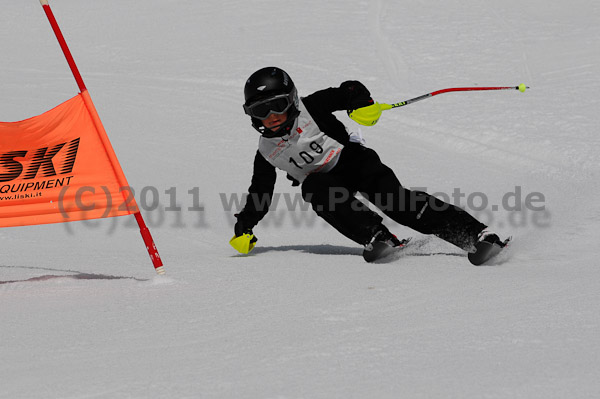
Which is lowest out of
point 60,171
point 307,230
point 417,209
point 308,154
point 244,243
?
point 307,230

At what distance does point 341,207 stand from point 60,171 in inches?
58.8

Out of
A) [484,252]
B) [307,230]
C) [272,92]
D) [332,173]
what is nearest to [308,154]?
[332,173]

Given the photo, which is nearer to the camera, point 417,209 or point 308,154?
point 417,209

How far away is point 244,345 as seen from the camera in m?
2.75

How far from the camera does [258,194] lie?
15.7 feet

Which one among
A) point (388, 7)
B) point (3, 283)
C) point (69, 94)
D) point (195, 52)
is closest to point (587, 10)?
point (388, 7)

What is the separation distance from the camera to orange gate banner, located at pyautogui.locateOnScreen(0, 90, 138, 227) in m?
3.83

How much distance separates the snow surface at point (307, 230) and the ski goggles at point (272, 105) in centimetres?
84

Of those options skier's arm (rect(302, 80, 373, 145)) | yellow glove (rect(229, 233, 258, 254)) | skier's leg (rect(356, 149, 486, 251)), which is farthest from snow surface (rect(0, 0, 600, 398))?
skier's arm (rect(302, 80, 373, 145))

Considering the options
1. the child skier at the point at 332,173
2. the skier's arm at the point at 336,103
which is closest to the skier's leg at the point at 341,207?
the child skier at the point at 332,173

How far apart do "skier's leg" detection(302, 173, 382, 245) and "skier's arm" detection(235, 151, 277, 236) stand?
1.38 ft

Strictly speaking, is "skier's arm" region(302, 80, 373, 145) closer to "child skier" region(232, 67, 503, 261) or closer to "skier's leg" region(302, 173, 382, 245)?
"child skier" region(232, 67, 503, 261)

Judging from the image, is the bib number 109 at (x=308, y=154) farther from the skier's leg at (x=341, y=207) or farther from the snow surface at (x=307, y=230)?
the snow surface at (x=307, y=230)

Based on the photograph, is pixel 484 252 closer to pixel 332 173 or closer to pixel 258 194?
pixel 332 173
